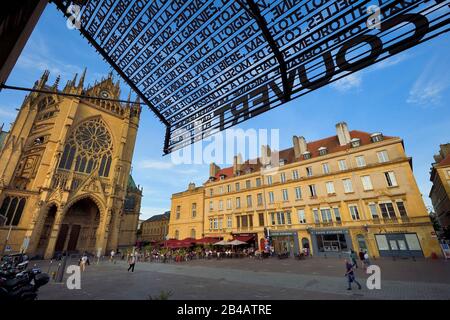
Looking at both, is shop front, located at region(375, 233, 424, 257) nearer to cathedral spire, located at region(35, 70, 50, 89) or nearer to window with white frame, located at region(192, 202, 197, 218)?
window with white frame, located at region(192, 202, 197, 218)

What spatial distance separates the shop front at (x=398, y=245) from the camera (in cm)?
2097

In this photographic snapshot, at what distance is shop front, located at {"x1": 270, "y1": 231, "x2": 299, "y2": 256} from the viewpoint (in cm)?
2747

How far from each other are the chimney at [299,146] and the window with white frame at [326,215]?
9.03 metres

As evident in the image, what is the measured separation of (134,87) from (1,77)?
201 cm

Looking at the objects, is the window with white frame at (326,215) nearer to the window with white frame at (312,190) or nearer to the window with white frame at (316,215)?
the window with white frame at (316,215)

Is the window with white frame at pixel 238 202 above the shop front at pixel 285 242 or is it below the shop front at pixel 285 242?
above

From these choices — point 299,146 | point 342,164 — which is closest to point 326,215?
point 342,164

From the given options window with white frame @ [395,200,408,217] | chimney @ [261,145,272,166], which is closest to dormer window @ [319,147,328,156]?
chimney @ [261,145,272,166]

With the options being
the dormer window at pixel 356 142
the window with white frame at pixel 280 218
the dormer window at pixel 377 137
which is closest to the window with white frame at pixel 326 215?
the window with white frame at pixel 280 218

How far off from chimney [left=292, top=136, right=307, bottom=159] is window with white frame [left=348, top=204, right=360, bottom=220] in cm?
1021

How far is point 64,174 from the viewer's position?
104ft
